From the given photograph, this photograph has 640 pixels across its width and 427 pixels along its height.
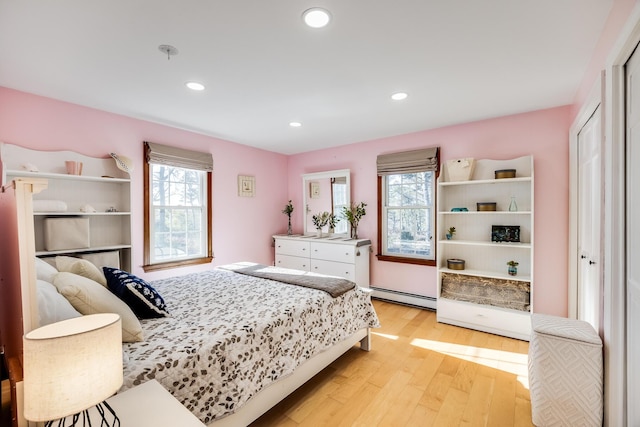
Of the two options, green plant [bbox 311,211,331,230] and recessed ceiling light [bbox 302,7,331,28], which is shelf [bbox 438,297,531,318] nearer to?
green plant [bbox 311,211,331,230]

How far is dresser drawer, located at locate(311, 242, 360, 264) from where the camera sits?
4.10 meters

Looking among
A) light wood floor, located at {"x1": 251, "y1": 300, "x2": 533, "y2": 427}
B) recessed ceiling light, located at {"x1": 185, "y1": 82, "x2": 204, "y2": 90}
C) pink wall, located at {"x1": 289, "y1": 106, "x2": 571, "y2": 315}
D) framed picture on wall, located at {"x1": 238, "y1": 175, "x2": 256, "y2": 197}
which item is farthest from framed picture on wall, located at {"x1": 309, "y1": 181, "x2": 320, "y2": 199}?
recessed ceiling light, located at {"x1": 185, "y1": 82, "x2": 204, "y2": 90}

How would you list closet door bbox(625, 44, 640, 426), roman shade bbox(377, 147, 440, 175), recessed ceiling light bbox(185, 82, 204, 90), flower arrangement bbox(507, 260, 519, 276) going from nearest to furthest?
1. closet door bbox(625, 44, 640, 426)
2. recessed ceiling light bbox(185, 82, 204, 90)
3. flower arrangement bbox(507, 260, 519, 276)
4. roman shade bbox(377, 147, 440, 175)

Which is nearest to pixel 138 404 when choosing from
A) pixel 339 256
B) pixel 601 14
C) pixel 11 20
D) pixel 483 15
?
pixel 11 20

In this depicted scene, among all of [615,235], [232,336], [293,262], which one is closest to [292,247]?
[293,262]

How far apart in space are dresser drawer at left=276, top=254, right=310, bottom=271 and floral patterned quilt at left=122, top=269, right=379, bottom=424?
6.19 feet

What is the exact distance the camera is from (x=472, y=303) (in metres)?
3.29

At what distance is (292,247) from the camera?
15.6 ft

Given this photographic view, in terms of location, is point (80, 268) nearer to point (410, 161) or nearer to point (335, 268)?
point (335, 268)

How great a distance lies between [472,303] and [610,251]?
1.98 m

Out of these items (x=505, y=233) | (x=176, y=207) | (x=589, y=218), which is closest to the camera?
(x=589, y=218)

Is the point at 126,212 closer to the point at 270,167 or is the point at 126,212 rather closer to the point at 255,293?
the point at 255,293

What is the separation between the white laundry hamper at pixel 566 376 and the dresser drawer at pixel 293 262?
126 inches

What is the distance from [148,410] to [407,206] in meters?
3.73
